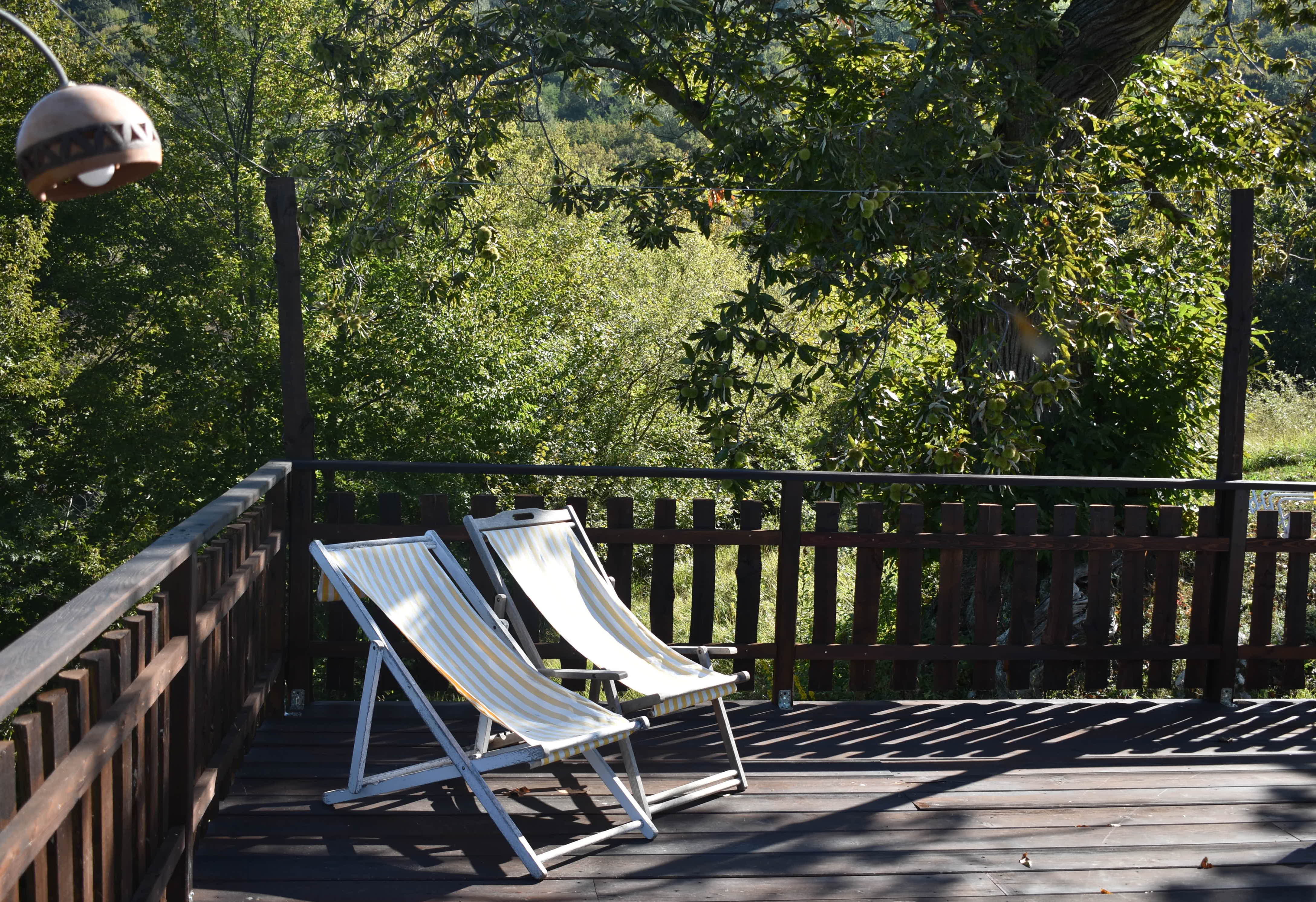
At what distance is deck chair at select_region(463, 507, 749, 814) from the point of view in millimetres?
3359

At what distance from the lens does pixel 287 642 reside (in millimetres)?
4277

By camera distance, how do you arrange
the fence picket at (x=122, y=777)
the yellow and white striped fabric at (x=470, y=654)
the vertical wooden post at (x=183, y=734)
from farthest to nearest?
the yellow and white striped fabric at (x=470, y=654)
the vertical wooden post at (x=183, y=734)
the fence picket at (x=122, y=777)

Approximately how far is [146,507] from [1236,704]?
55.7 feet

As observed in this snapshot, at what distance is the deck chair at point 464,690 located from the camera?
2945 millimetres

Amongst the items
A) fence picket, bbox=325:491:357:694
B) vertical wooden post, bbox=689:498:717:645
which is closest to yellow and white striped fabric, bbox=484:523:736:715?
vertical wooden post, bbox=689:498:717:645

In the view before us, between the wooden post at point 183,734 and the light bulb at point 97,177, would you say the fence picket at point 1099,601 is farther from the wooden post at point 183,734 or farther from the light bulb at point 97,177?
the light bulb at point 97,177

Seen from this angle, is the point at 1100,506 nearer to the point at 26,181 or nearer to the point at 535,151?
the point at 26,181

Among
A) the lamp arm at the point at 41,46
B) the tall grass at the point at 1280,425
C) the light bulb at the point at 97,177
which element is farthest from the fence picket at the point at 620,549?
the tall grass at the point at 1280,425

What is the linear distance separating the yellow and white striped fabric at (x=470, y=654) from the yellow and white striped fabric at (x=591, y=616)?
0.20 m

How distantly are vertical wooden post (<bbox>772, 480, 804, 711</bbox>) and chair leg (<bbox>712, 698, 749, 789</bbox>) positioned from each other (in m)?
0.87

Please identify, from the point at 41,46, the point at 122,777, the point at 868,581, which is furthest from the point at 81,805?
the point at 868,581

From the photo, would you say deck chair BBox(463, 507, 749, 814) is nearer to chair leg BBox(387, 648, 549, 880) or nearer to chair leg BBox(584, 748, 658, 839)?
chair leg BBox(584, 748, 658, 839)

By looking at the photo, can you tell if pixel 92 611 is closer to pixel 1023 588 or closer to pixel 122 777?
pixel 122 777

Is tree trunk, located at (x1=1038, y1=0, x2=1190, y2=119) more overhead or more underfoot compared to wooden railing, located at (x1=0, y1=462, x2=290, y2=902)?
more overhead
